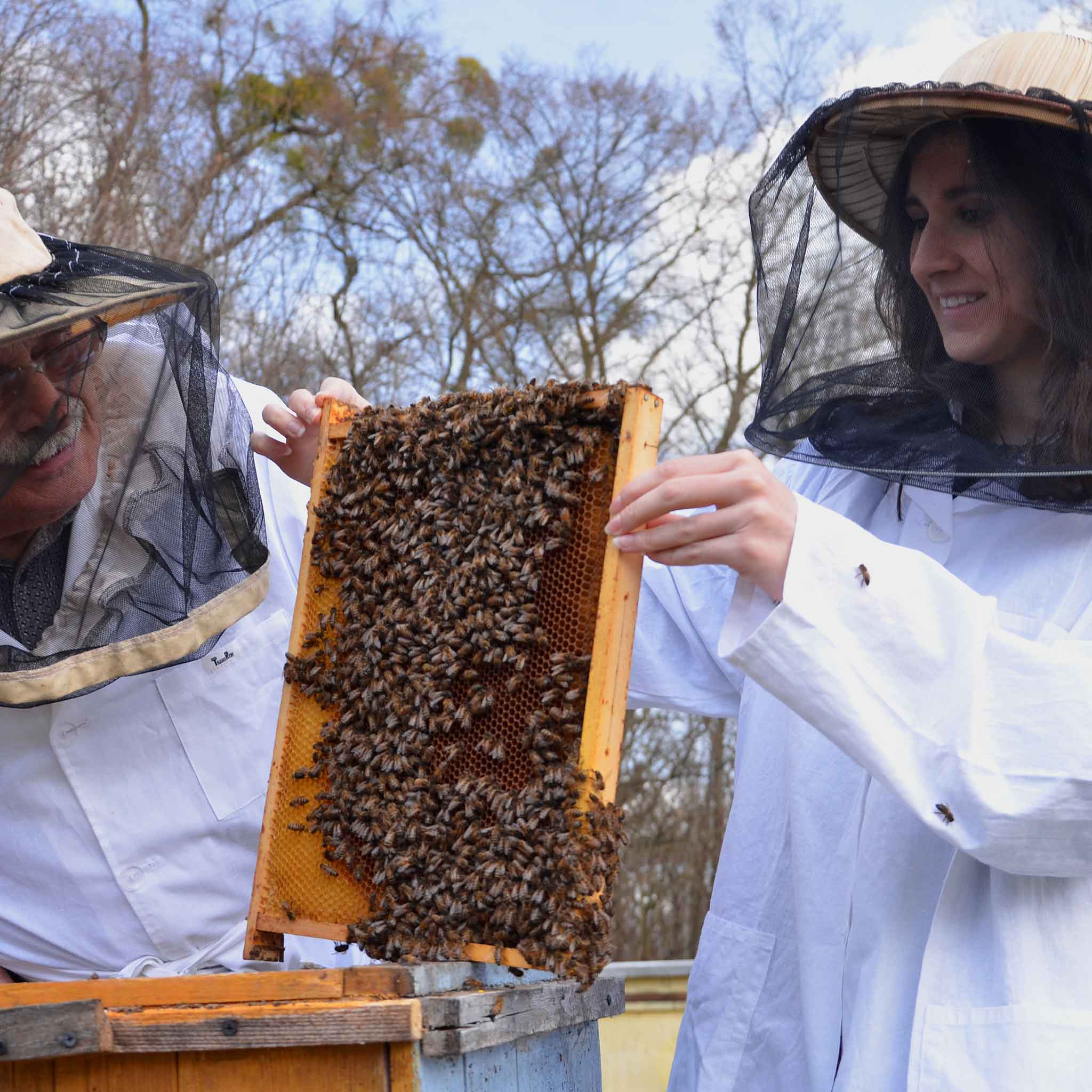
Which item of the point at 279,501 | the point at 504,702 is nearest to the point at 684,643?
the point at 504,702

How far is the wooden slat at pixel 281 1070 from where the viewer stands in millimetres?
1755

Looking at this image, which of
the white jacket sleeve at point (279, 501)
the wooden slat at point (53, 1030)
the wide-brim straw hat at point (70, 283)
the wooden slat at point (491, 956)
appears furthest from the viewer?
the white jacket sleeve at point (279, 501)

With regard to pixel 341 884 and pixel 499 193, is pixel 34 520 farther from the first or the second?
pixel 499 193

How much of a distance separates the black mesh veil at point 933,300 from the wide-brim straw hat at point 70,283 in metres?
1.34

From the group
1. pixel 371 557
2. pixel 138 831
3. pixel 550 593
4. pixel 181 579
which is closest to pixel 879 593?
pixel 550 593

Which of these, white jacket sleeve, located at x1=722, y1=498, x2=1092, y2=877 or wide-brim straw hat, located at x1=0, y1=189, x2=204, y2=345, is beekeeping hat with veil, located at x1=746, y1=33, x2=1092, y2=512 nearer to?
white jacket sleeve, located at x1=722, y1=498, x2=1092, y2=877

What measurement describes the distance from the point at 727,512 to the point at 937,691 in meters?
0.44

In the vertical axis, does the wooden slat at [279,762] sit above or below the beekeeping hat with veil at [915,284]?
below

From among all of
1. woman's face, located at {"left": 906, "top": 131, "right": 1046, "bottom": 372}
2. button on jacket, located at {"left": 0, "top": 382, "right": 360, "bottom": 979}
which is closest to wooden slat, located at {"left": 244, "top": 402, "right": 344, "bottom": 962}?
button on jacket, located at {"left": 0, "top": 382, "right": 360, "bottom": 979}

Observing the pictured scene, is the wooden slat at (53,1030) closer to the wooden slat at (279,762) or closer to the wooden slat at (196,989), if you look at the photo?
the wooden slat at (196,989)

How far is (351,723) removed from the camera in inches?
90.0

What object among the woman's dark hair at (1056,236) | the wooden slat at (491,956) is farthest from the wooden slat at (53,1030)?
the woman's dark hair at (1056,236)

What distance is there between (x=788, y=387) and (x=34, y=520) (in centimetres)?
169

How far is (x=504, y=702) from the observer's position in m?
2.10
